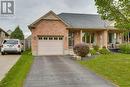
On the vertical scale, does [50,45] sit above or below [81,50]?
above

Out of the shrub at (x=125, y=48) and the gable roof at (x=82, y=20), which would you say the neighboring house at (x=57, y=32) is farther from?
the shrub at (x=125, y=48)

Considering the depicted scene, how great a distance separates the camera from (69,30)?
123 feet

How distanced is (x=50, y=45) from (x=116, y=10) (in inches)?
597

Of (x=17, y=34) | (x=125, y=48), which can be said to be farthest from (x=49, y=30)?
(x=17, y=34)

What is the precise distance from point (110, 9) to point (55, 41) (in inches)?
594

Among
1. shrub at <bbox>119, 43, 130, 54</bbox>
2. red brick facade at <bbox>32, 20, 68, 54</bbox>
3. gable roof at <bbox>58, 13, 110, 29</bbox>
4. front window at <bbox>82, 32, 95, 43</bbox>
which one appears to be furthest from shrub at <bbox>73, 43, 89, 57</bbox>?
front window at <bbox>82, 32, 95, 43</bbox>

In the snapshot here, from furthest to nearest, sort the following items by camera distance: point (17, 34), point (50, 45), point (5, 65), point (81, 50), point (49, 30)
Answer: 1. point (17, 34)
2. point (50, 45)
3. point (49, 30)
4. point (81, 50)
5. point (5, 65)

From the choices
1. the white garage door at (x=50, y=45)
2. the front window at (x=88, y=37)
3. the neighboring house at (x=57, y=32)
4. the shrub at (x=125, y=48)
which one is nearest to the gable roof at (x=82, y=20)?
the neighboring house at (x=57, y=32)

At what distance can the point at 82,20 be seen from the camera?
129ft

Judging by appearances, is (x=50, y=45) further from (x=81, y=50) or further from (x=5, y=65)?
(x=5, y=65)

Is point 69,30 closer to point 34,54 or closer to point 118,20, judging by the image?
point 34,54

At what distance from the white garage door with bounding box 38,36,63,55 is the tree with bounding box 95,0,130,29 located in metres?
Answer: 14.5

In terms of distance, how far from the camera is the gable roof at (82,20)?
37562 millimetres

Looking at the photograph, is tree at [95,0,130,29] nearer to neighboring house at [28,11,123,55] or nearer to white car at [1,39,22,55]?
neighboring house at [28,11,123,55]
